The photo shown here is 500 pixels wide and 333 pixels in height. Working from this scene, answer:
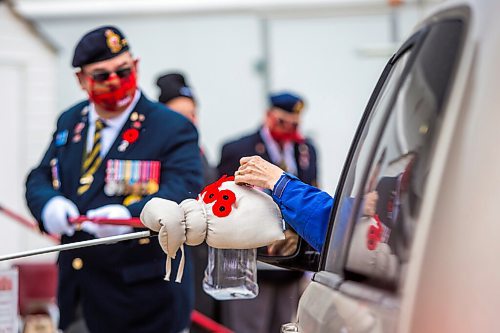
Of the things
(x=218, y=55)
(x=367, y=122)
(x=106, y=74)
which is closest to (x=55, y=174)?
(x=106, y=74)

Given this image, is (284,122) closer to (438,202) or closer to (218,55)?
(218,55)

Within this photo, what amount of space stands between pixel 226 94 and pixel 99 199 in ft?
16.9

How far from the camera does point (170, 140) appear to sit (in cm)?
487

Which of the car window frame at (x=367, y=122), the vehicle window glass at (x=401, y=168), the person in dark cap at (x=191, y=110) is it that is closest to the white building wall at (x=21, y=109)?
the person in dark cap at (x=191, y=110)

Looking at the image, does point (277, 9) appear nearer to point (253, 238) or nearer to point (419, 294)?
point (253, 238)

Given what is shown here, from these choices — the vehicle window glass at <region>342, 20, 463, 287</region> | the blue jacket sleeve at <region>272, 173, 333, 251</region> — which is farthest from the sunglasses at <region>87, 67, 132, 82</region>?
the vehicle window glass at <region>342, 20, 463, 287</region>

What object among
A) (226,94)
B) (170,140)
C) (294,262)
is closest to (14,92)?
(226,94)

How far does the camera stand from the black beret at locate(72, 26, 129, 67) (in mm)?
4926

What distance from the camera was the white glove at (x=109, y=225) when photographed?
4574mm

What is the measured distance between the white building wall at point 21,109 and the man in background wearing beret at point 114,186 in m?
4.95

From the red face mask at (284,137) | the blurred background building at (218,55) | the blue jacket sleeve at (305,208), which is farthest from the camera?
the blurred background building at (218,55)

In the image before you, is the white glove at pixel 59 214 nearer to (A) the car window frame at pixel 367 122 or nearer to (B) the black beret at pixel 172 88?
(A) the car window frame at pixel 367 122

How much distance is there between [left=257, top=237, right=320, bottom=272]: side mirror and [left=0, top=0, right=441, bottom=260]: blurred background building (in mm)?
6360

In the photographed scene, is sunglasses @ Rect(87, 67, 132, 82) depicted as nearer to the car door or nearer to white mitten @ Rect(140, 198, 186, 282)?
white mitten @ Rect(140, 198, 186, 282)
